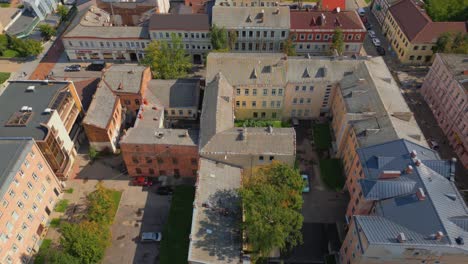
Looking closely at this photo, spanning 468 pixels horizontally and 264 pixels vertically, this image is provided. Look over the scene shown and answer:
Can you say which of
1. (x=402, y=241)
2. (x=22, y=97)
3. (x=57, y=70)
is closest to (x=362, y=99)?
(x=402, y=241)

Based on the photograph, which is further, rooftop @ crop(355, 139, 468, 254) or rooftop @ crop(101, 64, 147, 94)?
rooftop @ crop(101, 64, 147, 94)

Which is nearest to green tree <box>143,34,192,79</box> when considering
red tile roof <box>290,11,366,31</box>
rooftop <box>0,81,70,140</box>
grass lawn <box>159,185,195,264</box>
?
rooftop <box>0,81,70,140</box>

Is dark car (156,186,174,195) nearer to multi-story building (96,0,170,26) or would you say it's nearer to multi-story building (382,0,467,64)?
multi-story building (96,0,170,26)

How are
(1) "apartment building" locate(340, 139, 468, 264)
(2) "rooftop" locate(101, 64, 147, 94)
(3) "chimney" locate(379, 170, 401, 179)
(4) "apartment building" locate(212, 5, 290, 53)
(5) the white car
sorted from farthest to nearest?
(5) the white car, (4) "apartment building" locate(212, 5, 290, 53), (2) "rooftop" locate(101, 64, 147, 94), (3) "chimney" locate(379, 170, 401, 179), (1) "apartment building" locate(340, 139, 468, 264)

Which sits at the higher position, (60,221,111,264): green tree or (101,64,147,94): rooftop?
(101,64,147,94): rooftop

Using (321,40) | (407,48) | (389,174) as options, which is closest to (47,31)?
(321,40)

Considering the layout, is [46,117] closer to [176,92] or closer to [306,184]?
[176,92]

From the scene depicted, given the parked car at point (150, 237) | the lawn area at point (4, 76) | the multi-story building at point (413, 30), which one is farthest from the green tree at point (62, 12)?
the multi-story building at point (413, 30)
